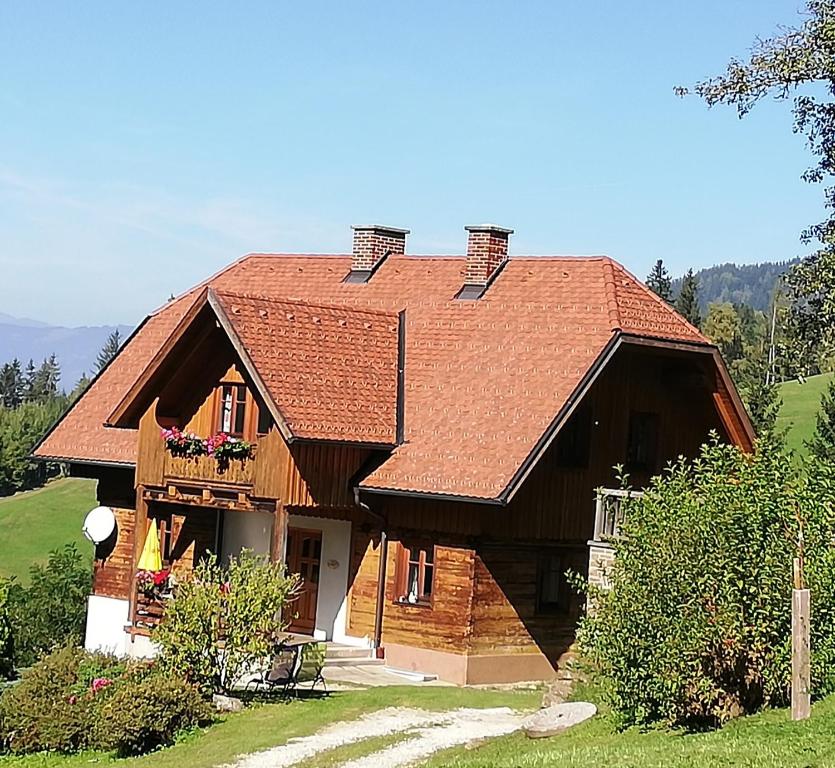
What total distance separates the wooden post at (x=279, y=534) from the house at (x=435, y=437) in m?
0.04

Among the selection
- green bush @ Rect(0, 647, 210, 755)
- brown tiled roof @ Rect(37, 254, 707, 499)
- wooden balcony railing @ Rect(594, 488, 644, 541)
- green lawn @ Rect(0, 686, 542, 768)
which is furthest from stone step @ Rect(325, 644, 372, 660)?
wooden balcony railing @ Rect(594, 488, 644, 541)

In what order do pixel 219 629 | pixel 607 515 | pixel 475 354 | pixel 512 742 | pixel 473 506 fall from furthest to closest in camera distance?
1. pixel 475 354
2. pixel 473 506
3. pixel 607 515
4. pixel 219 629
5. pixel 512 742

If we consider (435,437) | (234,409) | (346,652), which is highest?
(234,409)

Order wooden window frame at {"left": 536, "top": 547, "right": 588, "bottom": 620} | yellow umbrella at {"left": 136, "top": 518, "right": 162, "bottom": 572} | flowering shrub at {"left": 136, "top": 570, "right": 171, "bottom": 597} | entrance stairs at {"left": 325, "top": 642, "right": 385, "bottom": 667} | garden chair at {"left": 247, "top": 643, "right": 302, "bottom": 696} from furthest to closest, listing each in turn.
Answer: yellow umbrella at {"left": 136, "top": 518, "right": 162, "bottom": 572}
flowering shrub at {"left": 136, "top": 570, "right": 171, "bottom": 597}
wooden window frame at {"left": 536, "top": 547, "right": 588, "bottom": 620}
entrance stairs at {"left": 325, "top": 642, "right": 385, "bottom": 667}
garden chair at {"left": 247, "top": 643, "right": 302, "bottom": 696}

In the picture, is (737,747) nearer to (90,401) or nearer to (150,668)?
(150,668)

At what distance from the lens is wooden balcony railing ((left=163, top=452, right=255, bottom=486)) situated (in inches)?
1087

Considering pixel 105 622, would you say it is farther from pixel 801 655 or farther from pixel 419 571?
pixel 801 655

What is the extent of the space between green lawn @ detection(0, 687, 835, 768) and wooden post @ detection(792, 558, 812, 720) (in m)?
0.18

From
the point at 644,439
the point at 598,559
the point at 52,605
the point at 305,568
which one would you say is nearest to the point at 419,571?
the point at 305,568

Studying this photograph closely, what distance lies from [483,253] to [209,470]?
753cm

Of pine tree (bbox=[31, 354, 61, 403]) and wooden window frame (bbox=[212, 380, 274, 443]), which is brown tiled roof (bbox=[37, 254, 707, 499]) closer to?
wooden window frame (bbox=[212, 380, 274, 443])

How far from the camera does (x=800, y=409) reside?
309 feet

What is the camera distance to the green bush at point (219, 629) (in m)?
22.6

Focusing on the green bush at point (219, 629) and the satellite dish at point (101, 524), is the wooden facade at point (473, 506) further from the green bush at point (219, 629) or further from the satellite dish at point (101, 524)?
the green bush at point (219, 629)
